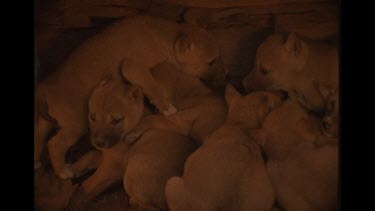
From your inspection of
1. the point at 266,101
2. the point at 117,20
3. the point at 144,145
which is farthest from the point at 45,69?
the point at 266,101

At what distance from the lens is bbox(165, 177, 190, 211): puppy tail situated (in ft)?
10.6

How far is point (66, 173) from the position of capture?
11.4 ft

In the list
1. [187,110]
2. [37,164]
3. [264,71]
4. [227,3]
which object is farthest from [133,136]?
[227,3]

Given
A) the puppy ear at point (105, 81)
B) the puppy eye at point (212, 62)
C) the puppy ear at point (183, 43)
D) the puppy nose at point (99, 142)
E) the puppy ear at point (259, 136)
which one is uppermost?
the puppy ear at point (183, 43)

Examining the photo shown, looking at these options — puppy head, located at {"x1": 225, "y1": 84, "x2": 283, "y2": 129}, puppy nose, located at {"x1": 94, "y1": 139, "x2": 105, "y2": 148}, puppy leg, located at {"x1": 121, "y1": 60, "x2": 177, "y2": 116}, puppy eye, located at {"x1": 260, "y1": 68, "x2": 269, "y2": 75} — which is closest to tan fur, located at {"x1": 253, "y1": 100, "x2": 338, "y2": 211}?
puppy head, located at {"x1": 225, "y1": 84, "x2": 283, "y2": 129}

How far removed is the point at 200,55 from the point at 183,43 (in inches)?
4.3

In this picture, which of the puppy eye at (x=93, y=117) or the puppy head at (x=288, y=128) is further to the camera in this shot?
the puppy eye at (x=93, y=117)

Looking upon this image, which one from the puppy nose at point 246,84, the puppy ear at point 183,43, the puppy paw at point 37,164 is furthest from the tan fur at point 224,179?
the puppy paw at point 37,164

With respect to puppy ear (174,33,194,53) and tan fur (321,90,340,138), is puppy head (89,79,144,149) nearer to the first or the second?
puppy ear (174,33,194,53)

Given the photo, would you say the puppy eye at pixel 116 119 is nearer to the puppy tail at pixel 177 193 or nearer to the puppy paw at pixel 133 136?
the puppy paw at pixel 133 136

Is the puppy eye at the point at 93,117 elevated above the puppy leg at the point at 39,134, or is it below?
above

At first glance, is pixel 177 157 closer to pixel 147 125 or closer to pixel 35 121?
pixel 147 125

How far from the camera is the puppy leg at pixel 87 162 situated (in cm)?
352

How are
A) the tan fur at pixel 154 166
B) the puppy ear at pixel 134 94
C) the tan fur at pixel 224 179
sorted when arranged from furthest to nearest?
the puppy ear at pixel 134 94
the tan fur at pixel 154 166
the tan fur at pixel 224 179
